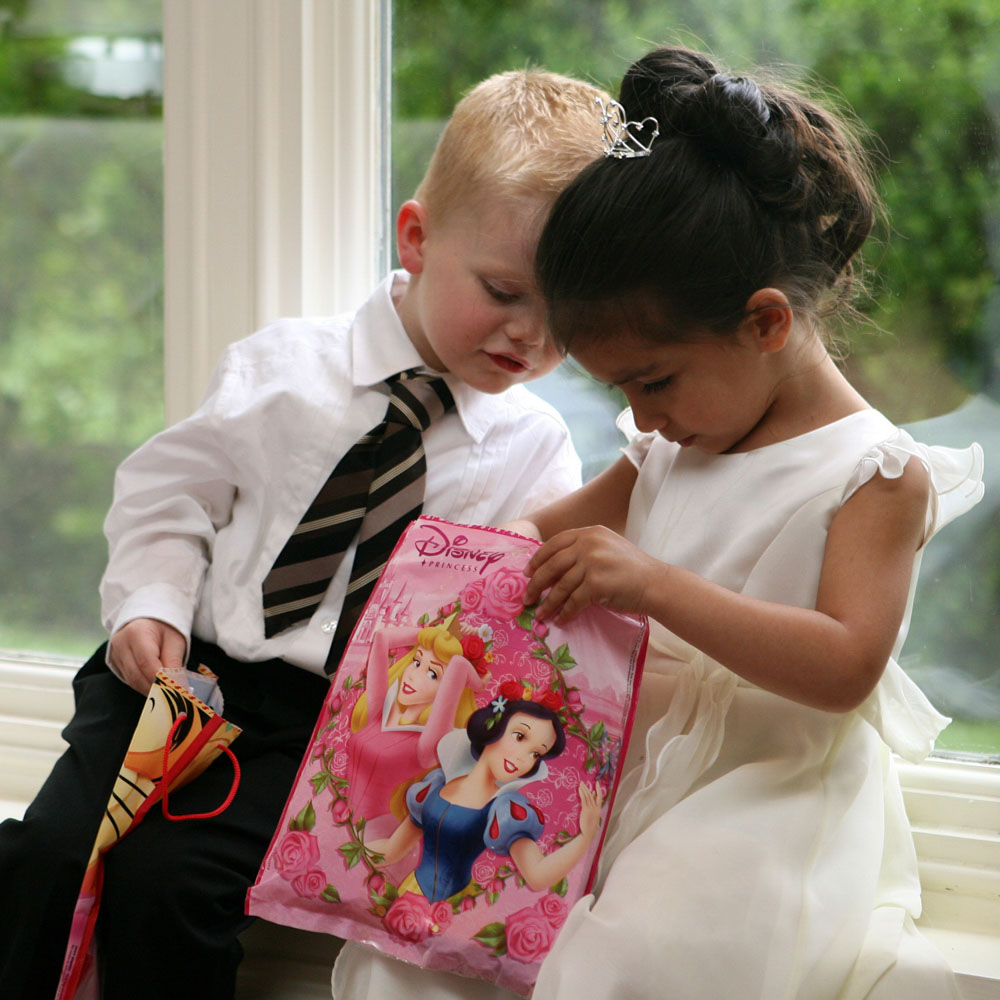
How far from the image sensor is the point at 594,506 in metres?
1.05

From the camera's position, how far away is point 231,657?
3.50ft

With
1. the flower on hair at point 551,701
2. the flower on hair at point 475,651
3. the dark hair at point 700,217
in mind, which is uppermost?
the dark hair at point 700,217

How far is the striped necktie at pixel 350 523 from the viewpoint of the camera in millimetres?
1038

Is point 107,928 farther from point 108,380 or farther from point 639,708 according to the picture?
point 108,380

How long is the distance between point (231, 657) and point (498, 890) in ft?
1.41

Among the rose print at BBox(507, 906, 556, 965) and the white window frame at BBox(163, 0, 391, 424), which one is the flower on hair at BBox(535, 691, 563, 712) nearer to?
the rose print at BBox(507, 906, 556, 965)


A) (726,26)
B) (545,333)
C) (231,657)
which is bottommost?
(231,657)

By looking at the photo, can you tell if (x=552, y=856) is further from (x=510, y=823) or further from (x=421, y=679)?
(x=421, y=679)

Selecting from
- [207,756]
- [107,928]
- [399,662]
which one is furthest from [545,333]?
[107,928]

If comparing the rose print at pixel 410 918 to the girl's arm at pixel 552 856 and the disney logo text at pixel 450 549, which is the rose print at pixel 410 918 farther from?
the disney logo text at pixel 450 549

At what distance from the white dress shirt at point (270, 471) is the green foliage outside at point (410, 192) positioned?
1.02 ft

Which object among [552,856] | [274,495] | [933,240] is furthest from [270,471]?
[933,240]

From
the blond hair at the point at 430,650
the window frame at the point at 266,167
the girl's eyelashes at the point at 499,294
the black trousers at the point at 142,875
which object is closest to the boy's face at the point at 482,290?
the girl's eyelashes at the point at 499,294

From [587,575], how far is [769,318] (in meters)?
0.25
